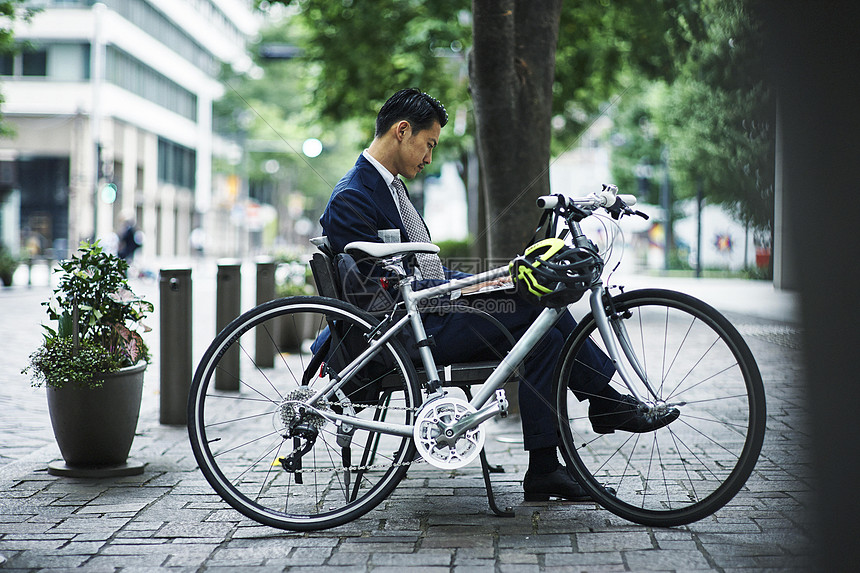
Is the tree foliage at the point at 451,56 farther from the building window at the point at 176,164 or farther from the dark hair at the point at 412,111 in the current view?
the building window at the point at 176,164

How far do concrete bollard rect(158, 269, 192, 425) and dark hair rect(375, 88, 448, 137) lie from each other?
2.50 m

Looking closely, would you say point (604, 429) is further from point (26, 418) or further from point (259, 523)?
point (26, 418)

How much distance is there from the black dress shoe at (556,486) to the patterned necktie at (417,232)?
3.28 ft

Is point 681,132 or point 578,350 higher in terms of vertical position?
point 681,132

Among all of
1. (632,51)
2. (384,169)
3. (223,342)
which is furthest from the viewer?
(632,51)

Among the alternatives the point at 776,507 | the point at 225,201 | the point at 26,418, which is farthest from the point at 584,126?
the point at 225,201

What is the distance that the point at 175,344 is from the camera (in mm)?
6066

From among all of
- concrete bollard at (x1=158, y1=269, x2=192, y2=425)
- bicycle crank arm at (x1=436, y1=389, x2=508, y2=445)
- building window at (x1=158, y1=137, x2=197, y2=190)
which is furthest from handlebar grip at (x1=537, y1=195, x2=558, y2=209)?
building window at (x1=158, y1=137, x2=197, y2=190)

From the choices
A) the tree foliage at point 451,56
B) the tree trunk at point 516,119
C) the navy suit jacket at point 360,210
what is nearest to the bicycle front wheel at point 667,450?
the navy suit jacket at point 360,210

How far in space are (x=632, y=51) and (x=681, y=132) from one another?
76.0 feet

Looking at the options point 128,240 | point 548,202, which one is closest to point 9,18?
point 128,240

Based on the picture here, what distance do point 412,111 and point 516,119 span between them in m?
2.05

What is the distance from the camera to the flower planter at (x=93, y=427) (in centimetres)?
451

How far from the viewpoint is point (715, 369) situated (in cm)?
841
